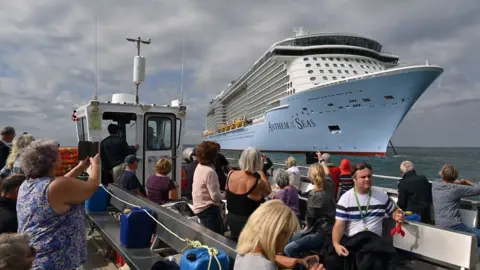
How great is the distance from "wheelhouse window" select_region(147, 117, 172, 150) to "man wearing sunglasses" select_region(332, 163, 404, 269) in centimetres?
476

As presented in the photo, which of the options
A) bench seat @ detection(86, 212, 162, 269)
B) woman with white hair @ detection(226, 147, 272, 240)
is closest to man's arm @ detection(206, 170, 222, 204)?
woman with white hair @ detection(226, 147, 272, 240)

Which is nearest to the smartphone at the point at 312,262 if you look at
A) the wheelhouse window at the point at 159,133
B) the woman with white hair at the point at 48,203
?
the woman with white hair at the point at 48,203

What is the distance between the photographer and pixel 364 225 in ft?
10.8

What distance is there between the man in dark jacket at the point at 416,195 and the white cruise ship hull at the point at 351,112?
25.3m

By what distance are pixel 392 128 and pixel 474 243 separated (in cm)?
2965

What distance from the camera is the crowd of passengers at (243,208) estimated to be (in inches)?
79.0

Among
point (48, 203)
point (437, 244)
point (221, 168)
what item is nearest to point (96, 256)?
point (221, 168)

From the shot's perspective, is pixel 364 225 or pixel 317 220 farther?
pixel 317 220

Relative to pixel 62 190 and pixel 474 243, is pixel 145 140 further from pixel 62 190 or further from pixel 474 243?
pixel 474 243

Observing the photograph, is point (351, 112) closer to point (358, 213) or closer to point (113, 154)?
point (113, 154)

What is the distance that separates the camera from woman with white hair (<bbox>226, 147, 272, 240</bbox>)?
11.2 feet

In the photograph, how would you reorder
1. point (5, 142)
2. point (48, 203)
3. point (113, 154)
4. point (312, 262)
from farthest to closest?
point (113, 154) < point (5, 142) < point (312, 262) < point (48, 203)

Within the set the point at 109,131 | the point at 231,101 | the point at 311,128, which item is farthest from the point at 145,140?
the point at 231,101

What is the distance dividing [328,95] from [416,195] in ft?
88.5
